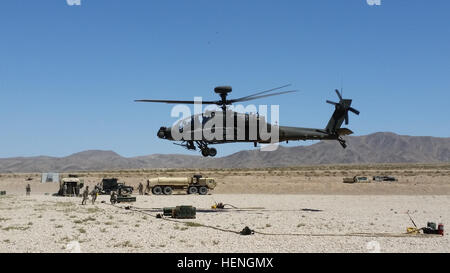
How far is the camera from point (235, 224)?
22953 mm

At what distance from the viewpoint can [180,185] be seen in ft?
155

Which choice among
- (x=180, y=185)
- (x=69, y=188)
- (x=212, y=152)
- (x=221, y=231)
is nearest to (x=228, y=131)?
(x=212, y=152)

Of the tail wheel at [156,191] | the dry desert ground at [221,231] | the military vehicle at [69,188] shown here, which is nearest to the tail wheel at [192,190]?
the tail wheel at [156,191]

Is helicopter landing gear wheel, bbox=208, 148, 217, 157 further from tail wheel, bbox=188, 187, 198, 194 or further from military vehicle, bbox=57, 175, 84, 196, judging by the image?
military vehicle, bbox=57, 175, 84, 196

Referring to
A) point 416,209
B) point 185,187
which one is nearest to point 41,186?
point 185,187

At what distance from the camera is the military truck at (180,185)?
4684cm

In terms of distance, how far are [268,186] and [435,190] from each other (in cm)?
1901

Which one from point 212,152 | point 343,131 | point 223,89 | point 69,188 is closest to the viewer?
point 223,89

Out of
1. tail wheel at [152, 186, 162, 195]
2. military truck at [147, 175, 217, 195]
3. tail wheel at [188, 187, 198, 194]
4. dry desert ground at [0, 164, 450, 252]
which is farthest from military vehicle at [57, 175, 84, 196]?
dry desert ground at [0, 164, 450, 252]

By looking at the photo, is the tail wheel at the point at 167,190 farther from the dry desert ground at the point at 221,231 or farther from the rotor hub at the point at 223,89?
the rotor hub at the point at 223,89

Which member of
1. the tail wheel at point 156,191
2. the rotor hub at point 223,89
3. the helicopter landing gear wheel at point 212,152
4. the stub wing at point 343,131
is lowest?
the tail wheel at point 156,191

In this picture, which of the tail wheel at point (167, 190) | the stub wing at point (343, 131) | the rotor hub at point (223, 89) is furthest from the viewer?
the tail wheel at point (167, 190)

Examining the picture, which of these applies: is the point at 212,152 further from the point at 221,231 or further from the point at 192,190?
the point at 192,190

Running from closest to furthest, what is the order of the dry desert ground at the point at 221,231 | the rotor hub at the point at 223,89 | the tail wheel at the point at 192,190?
1. the dry desert ground at the point at 221,231
2. the rotor hub at the point at 223,89
3. the tail wheel at the point at 192,190
